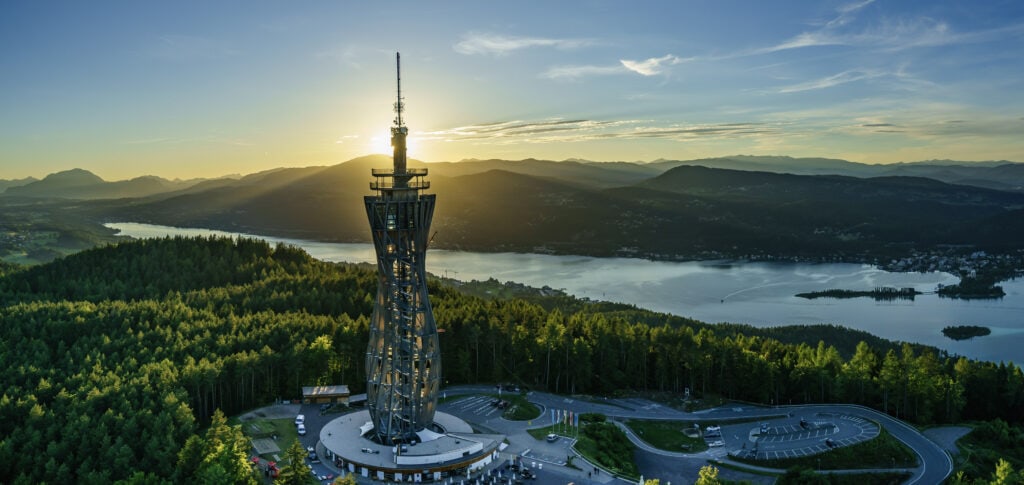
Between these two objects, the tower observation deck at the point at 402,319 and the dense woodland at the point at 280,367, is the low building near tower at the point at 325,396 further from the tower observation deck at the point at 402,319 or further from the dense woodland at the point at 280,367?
the tower observation deck at the point at 402,319

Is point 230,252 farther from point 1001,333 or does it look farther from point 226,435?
point 1001,333

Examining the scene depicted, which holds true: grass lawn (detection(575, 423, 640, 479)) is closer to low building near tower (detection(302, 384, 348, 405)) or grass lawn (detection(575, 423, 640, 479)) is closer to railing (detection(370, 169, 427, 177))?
low building near tower (detection(302, 384, 348, 405))

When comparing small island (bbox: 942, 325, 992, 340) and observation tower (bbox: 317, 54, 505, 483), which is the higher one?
observation tower (bbox: 317, 54, 505, 483)

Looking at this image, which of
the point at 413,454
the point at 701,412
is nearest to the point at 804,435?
the point at 701,412

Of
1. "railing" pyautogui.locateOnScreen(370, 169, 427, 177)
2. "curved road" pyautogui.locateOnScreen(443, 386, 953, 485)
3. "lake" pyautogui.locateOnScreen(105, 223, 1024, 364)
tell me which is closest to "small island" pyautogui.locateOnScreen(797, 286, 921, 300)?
"lake" pyautogui.locateOnScreen(105, 223, 1024, 364)

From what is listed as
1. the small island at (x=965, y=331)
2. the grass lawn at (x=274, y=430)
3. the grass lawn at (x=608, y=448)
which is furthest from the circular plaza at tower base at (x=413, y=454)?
the small island at (x=965, y=331)

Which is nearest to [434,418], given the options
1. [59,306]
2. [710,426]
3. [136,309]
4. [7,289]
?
[710,426]
